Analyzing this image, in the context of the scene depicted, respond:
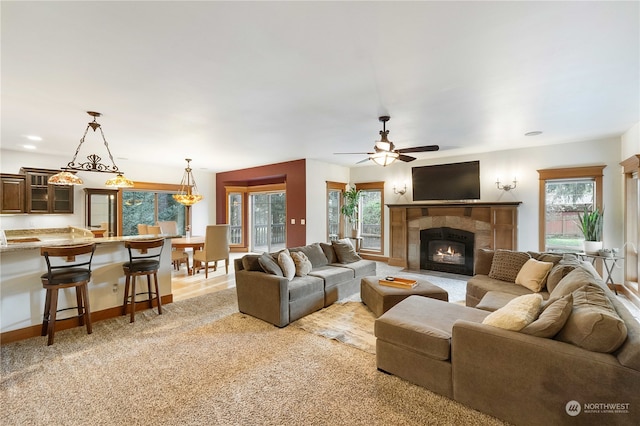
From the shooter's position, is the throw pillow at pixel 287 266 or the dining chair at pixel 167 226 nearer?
the throw pillow at pixel 287 266

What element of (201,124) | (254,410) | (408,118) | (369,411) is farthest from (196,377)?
(408,118)

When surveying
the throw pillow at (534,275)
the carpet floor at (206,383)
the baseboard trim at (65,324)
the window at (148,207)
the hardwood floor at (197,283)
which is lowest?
the carpet floor at (206,383)

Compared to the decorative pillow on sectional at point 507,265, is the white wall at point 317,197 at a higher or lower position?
higher

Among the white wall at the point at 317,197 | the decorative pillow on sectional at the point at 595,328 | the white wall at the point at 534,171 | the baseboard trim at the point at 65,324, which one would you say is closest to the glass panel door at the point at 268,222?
the white wall at the point at 317,197

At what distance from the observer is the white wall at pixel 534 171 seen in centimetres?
484

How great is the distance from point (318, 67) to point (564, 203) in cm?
573

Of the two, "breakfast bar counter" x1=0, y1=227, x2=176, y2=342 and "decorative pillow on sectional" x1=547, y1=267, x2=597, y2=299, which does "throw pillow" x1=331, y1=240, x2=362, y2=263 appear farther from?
"breakfast bar counter" x1=0, y1=227, x2=176, y2=342

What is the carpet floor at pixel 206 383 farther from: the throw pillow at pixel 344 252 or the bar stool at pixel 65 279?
the throw pillow at pixel 344 252

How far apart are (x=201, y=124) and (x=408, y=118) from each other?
2.96m

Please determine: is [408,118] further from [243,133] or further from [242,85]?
[243,133]

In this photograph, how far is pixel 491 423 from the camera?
186 centimetres

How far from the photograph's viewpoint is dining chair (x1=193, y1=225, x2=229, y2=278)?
5.77 metres

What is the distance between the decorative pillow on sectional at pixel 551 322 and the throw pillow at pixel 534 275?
1660 millimetres

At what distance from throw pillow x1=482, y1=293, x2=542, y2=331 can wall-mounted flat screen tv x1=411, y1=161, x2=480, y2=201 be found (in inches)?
177
